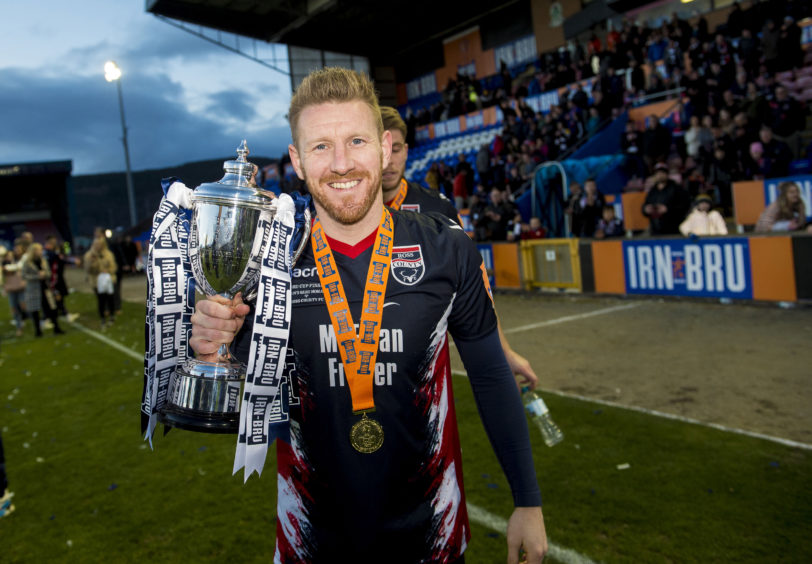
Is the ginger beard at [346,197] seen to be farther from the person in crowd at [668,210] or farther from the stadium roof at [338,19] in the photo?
the stadium roof at [338,19]

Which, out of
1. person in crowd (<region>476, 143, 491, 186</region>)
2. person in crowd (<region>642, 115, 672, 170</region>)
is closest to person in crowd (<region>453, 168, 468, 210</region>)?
person in crowd (<region>476, 143, 491, 186</region>)

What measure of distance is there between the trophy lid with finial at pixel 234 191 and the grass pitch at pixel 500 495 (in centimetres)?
272

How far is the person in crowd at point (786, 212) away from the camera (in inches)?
375

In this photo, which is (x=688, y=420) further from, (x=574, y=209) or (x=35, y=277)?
(x=35, y=277)

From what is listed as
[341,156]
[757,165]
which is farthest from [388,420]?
[757,165]

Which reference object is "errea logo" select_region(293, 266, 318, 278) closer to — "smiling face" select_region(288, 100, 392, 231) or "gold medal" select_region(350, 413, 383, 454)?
"smiling face" select_region(288, 100, 392, 231)

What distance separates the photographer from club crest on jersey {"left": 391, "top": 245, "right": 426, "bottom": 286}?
1.85 meters

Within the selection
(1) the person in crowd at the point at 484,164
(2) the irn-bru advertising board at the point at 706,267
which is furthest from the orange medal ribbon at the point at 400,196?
(1) the person in crowd at the point at 484,164

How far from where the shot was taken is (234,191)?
168cm

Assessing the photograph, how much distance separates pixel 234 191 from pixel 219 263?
0.20 metres

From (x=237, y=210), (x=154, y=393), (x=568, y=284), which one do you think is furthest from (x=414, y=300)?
(x=568, y=284)

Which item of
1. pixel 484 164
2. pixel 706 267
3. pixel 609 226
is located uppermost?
pixel 484 164

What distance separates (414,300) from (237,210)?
1.89 feet

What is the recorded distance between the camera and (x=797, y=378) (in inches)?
235
